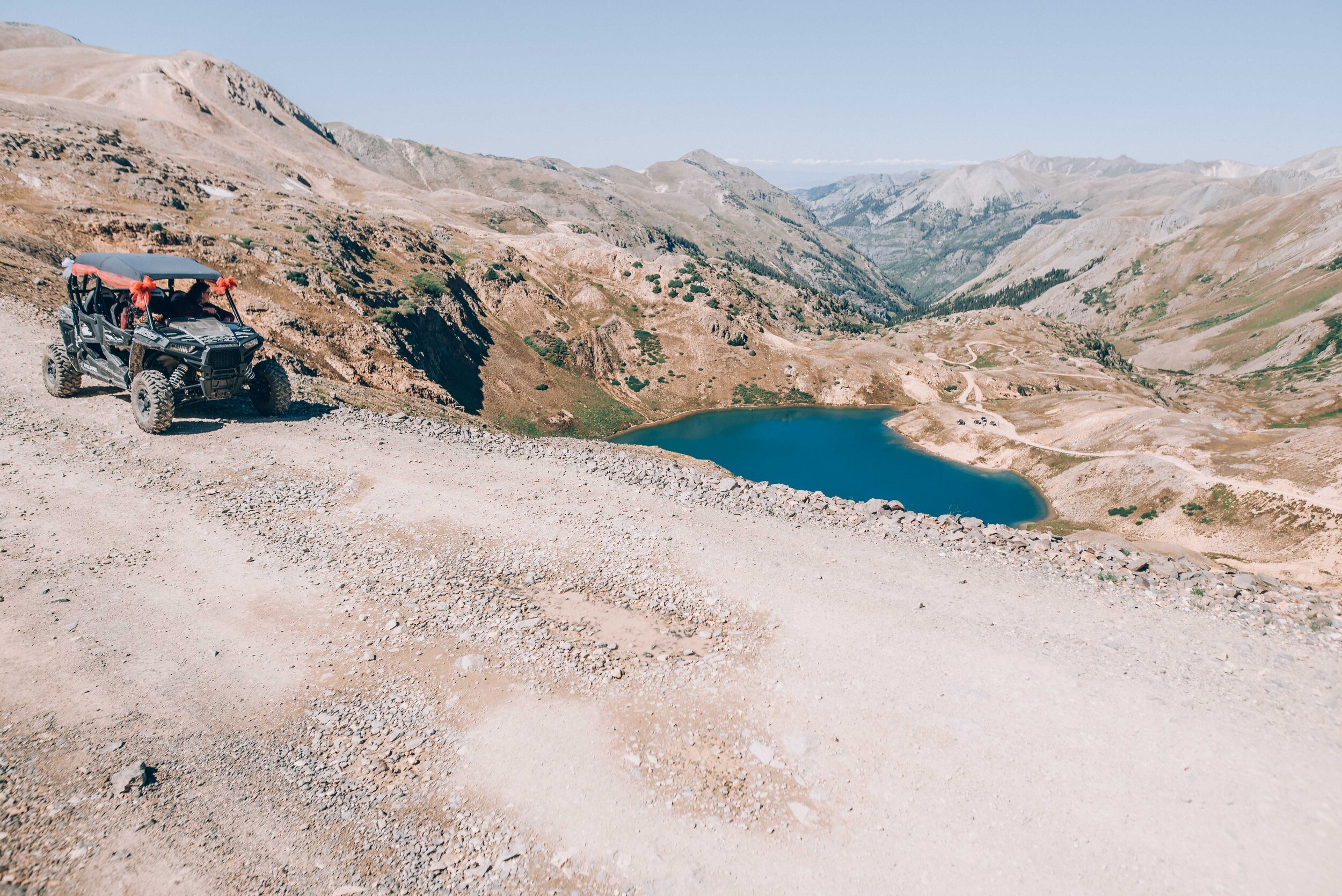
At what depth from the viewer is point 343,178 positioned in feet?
504

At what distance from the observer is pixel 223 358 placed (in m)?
22.9

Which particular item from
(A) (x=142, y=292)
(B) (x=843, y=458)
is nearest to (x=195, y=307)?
(A) (x=142, y=292)

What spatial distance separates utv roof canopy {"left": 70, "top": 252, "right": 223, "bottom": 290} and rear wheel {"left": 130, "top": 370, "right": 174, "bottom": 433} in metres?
3.62

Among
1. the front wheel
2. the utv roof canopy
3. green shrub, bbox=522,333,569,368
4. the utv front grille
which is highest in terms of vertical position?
the utv roof canopy

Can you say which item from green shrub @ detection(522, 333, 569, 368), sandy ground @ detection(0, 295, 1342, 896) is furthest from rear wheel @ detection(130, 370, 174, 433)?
green shrub @ detection(522, 333, 569, 368)

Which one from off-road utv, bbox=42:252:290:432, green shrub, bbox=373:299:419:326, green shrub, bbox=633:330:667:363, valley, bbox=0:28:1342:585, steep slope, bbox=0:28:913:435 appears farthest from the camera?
green shrub, bbox=633:330:667:363

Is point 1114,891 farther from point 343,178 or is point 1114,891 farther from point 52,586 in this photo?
point 343,178

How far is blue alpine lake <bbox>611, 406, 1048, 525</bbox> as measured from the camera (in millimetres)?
69125

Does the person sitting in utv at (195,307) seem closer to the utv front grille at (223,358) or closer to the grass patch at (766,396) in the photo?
the utv front grille at (223,358)

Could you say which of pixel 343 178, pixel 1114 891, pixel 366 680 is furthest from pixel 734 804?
pixel 343 178

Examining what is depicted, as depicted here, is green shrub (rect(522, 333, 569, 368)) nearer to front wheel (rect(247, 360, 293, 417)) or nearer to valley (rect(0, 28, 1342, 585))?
valley (rect(0, 28, 1342, 585))

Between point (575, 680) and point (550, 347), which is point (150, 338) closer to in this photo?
point (575, 680)

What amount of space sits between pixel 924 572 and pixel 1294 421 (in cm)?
13006

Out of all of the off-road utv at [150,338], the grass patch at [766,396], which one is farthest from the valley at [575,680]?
the grass patch at [766,396]
